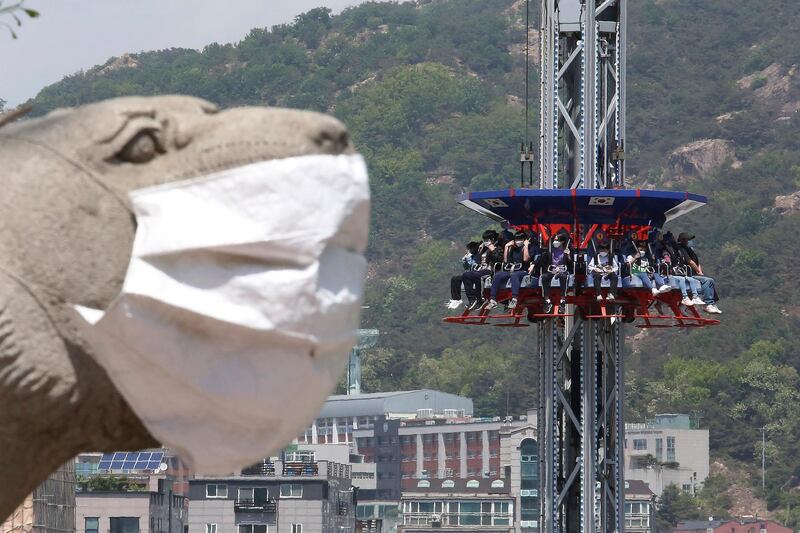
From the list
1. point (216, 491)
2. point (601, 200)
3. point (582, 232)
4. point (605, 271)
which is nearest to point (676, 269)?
point (605, 271)

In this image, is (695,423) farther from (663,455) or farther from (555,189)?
(555,189)

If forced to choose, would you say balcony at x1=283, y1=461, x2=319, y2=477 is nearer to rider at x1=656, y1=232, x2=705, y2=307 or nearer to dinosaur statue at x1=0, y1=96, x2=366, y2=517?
rider at x1=656, y1=232, x2=705, y2=307

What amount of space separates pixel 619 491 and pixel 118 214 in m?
47.4

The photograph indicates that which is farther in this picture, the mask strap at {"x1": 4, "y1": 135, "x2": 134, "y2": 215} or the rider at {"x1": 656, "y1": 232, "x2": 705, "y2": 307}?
the rider at {"x1": 656, "y1": 232, "x2": 705, "y2": 307}

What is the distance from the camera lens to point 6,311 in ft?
12.0

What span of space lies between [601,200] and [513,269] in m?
2.54

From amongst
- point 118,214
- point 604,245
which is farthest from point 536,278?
point 118,214

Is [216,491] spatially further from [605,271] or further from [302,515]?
[605,271]

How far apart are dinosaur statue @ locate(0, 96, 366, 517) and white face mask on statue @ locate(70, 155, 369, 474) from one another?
0.13 feet

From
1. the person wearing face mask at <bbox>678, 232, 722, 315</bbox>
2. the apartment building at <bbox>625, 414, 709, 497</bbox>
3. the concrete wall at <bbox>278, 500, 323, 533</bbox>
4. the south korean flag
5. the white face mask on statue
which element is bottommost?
the white face mask on statue

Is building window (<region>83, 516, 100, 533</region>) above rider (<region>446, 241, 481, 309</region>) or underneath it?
underneath

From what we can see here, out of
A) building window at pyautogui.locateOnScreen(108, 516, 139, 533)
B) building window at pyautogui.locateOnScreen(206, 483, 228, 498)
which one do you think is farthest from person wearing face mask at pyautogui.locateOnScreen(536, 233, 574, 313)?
building window at pyautogui.locateOnScreen(206, 483, 228, 498)

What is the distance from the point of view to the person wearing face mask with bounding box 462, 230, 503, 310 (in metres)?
49.4

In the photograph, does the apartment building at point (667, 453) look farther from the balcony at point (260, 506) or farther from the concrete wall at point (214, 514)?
the concrete wall at point (214, 514)
